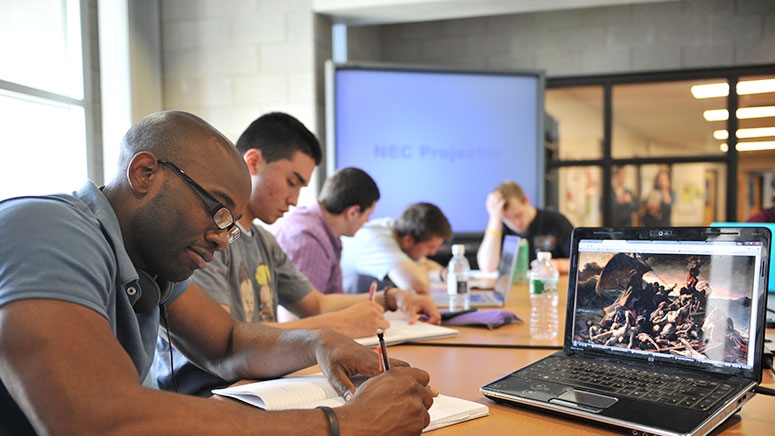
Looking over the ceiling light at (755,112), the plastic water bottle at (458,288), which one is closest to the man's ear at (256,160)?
the plastic water bottle at (458,288)

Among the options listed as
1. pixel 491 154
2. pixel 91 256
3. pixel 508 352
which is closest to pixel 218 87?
pixel 491 154

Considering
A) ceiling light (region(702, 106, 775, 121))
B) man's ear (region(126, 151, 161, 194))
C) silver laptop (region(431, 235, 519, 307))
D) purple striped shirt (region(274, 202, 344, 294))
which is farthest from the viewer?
ceiling light (region(702, 106, 775, 121))

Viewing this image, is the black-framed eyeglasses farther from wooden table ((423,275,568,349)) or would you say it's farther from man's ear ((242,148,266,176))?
man's ear ((242,148,266,176))

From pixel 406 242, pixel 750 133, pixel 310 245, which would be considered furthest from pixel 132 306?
pixel 750 133

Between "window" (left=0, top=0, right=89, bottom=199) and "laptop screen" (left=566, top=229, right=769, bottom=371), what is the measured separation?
2.06 m

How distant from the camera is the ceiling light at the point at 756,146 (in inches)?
205

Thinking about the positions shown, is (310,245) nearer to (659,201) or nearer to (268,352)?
(268,352)

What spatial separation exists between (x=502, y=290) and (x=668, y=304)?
130 centimetres

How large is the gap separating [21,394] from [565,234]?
3.41 meters

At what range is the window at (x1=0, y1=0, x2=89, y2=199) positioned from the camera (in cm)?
272

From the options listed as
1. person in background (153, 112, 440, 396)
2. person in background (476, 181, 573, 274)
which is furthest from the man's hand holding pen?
person in background (476, 181, 573, 274)

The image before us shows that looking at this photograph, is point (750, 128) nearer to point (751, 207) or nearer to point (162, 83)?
point (751, 207)

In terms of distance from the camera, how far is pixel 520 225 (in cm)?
384

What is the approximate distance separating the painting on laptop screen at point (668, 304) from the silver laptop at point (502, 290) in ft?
3.50
